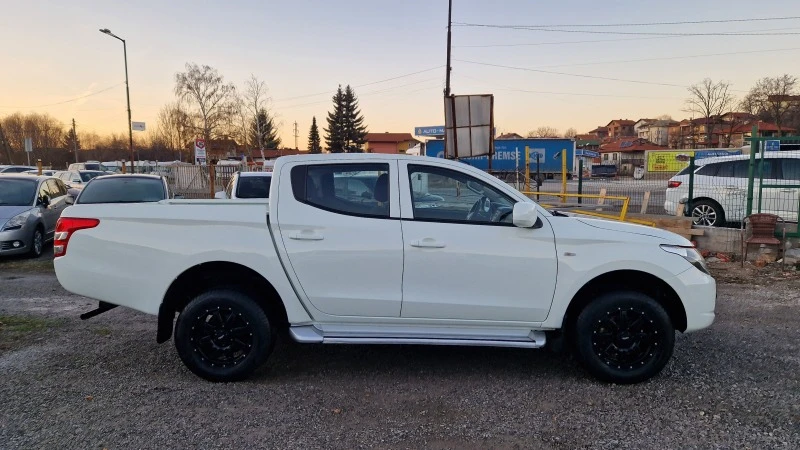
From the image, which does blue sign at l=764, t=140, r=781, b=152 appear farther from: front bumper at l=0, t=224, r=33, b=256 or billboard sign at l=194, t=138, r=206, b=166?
billboard sign at l=194, t=138, r=206, b=166

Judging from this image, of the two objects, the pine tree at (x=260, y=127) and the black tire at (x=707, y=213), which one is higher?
the pine tree at (x=260, y=127)

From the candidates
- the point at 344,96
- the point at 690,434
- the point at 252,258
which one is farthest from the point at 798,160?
the point at 344,96

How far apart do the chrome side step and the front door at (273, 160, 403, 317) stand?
147 mm

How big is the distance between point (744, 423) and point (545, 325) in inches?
54.4

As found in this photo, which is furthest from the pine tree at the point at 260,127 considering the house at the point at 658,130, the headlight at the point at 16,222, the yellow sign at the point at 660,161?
the house at the point at 658,130

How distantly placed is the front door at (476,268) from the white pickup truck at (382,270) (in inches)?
0.4

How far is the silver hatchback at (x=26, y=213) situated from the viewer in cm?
883

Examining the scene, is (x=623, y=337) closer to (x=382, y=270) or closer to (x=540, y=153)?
(x=382, y=270)

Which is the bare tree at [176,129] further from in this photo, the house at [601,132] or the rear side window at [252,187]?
the house at [601,132]

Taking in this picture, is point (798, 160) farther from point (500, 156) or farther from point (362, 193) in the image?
point (500, 156)

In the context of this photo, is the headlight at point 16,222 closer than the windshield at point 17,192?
Yes

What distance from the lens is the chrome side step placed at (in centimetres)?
384

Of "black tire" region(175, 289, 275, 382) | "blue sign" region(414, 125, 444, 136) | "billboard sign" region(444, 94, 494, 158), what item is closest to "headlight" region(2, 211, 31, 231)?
"black tire" region(175, 289, 275, 382)

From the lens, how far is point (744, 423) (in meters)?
3.35
